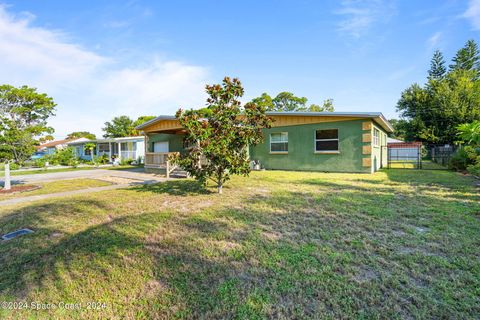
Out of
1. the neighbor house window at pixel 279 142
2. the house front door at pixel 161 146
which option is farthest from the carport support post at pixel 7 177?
the neighbor house window at pixel 279 142

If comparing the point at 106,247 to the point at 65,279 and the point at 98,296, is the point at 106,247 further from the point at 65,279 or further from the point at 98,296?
the point at 98,296

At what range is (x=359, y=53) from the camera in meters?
14.0

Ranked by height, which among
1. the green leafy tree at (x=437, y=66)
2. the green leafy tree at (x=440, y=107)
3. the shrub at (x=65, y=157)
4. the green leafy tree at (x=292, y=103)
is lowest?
the shrub at (x=65, y=157)

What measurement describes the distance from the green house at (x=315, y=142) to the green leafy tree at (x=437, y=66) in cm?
3183

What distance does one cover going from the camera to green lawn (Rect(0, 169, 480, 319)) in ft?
6.94

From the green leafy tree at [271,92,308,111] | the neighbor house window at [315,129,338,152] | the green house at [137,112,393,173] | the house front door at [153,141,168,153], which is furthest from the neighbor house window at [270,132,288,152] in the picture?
the green leafy tree at [271,92,308,111]

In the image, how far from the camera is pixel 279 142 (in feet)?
48.2

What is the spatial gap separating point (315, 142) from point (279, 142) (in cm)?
226

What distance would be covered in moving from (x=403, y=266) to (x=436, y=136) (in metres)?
31.9

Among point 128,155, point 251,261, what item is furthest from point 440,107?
point 128,155

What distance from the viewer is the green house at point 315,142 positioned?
39.7ft

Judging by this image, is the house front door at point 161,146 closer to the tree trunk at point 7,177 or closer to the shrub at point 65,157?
the shrub at point 65,157

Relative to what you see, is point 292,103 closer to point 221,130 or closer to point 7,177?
point 221,130

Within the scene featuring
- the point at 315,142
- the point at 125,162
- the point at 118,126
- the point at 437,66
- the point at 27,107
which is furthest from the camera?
the point at 118,126
